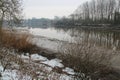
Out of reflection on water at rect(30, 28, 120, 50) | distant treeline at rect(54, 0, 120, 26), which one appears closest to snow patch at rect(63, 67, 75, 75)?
reflection on water at rect(30, 28, 120, 50)

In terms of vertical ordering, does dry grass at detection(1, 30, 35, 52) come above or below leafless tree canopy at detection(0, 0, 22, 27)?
below

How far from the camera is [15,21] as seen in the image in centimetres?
1334

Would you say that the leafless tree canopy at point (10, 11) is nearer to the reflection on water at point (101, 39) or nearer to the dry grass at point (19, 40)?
the dry grass at point (19, 40)

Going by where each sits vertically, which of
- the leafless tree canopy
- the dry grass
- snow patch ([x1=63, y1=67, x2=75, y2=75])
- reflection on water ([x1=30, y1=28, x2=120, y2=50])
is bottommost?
reflection on water ([x1=30, y1=28, x2=120, y2=50])

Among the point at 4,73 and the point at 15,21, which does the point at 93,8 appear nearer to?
the point at 15,21

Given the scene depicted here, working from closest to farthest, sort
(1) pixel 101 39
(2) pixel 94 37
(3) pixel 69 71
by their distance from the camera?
(3) pixel 69 71 → (1) pixel 101 39 → (2) pixel 94 37

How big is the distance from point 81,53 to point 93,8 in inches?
3509

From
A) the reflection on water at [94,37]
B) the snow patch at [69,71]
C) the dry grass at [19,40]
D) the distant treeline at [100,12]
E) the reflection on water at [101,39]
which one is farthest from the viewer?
the distant treeline at [100,12]

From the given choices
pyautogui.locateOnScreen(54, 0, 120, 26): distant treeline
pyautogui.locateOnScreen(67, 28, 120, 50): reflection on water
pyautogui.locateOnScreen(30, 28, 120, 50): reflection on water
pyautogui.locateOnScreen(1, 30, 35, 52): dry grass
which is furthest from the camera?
pyautogui.locateOnScreen(54, 0, 120, 26): distant treeline

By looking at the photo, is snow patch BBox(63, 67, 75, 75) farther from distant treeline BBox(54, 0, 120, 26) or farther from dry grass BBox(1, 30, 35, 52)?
distant treeline BBox(54, 0, 120, 26)

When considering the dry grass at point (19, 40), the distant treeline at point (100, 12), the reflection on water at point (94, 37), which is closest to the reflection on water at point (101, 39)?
the reflection on water at point (94, 37)

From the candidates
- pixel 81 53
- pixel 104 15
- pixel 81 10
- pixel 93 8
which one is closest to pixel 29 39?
pixel 81 53

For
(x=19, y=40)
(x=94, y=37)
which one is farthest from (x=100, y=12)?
(x=19, y=40)

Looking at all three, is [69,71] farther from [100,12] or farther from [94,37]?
[100,12]
